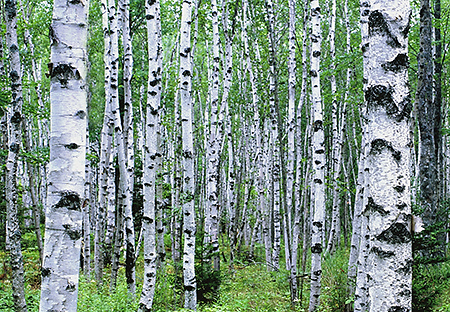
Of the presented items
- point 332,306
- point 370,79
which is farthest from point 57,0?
point 332,306

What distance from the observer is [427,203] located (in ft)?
33.1

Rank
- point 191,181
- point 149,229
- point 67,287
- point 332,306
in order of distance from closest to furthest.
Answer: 1. point 67,287
2. point 149,229
3. point 191,181
4. point 332,306

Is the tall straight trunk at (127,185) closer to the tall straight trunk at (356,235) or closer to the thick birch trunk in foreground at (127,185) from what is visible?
the thick birch trunk in foreground at (127,185)

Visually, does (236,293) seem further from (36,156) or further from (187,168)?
(36,156)

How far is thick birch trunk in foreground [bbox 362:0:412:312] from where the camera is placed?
1704 mm

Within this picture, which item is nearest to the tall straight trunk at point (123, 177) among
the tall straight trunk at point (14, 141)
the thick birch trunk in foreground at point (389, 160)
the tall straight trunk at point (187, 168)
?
→ the tall straight trunk at point (187, 168)

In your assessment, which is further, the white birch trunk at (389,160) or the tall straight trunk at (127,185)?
the tall straight trunk at (127,185)

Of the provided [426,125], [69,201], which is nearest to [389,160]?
[69,201]

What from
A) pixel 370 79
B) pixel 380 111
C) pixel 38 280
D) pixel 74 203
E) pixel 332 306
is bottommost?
pixel 38 280

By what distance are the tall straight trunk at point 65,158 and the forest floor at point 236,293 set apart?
369cm

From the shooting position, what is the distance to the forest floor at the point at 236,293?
670 cm

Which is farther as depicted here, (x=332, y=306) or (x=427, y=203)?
(x=427, y=203)

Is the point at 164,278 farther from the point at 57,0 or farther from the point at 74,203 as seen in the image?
→ the point at 57,0

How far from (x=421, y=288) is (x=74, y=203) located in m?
6.63
